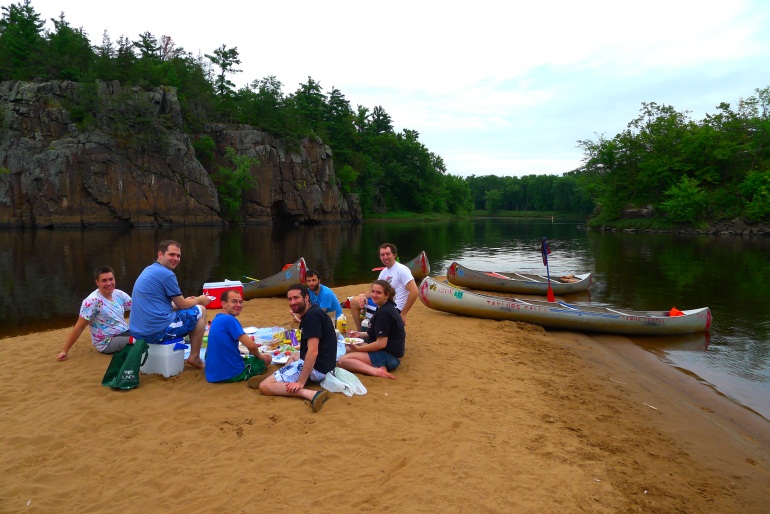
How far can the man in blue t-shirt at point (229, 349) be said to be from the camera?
568 centimetres

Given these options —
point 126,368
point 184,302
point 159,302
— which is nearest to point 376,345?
point 184,302

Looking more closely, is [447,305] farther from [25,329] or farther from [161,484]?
[25,329]

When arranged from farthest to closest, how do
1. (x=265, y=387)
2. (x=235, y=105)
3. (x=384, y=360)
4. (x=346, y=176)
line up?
1. (x=346, y=176)
2. (x=235, y=105)
3. (x=384, y=360)
4. (x=265, y=387)

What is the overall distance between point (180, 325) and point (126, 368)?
829 mm

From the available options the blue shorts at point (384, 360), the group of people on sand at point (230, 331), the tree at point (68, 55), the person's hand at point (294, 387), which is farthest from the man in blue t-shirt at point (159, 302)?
the tree at point (68, 55)

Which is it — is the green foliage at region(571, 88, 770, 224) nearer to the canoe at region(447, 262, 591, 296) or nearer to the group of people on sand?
the canoe at region(447, 262, 591, 296)

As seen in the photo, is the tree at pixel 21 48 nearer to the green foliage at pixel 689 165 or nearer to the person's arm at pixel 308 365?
the person's arm at pixel 308 365

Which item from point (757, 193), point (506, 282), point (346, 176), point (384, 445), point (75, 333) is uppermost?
point (346, 176)

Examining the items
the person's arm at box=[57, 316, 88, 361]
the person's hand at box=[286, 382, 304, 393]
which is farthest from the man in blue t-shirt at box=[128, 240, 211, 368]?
the person's hand at box=[286, 382, 304, 393]

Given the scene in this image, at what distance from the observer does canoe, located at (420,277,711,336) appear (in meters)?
10.8

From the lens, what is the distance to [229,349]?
→ 234 inches

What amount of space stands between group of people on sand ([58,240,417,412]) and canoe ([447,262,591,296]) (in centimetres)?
906

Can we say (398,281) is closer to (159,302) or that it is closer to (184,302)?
(184,302)

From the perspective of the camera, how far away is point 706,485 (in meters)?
4.67
